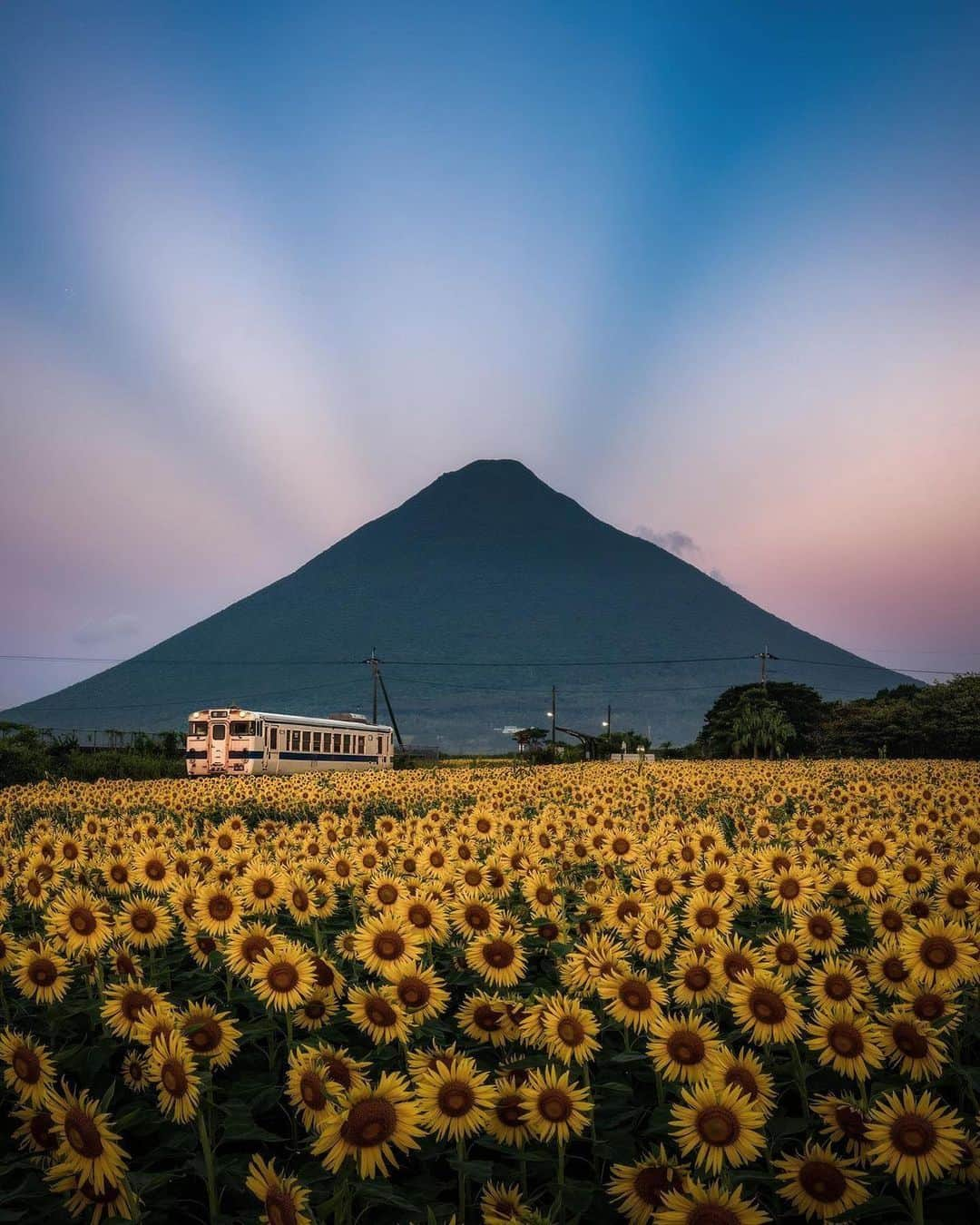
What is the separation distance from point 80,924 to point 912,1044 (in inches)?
163

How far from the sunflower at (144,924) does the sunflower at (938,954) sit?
392 centimetres

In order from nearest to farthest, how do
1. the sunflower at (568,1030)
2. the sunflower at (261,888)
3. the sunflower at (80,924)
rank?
the sunflower at (568,1030) < the sunflower at (80,924) < the sunflower at (261,888)

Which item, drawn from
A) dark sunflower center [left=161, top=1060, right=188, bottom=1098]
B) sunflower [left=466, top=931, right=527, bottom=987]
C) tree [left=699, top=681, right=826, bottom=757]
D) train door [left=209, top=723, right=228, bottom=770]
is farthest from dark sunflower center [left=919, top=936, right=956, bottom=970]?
tree [left=699, top=681, right=826, bottom=757]

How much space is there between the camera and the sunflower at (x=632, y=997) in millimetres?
3908

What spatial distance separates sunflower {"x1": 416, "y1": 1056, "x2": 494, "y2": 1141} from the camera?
2.91 metres

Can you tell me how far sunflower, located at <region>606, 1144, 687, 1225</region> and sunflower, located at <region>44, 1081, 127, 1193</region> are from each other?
1509 millimetres

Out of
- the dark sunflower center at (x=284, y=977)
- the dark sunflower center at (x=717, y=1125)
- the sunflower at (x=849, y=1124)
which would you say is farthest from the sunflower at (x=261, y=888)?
the sunflower at (x=849, y=1124)

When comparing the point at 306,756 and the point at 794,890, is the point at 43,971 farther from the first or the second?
the point at 306,756

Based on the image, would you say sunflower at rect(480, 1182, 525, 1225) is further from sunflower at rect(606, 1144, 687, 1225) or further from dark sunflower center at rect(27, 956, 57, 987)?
dark sunflower center at rect(27, 956, 57, 987)

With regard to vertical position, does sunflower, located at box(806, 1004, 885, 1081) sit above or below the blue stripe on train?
above

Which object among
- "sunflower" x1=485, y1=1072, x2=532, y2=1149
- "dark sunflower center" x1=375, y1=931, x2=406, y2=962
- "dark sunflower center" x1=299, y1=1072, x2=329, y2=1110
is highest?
"dark sunflower center" x1=375, y1=931, x2=406, y2=962

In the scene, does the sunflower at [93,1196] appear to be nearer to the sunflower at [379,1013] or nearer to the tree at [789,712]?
the sunflower at [379,1013]

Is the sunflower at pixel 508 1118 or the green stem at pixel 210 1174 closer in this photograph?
the green stem at pixel 210 1174

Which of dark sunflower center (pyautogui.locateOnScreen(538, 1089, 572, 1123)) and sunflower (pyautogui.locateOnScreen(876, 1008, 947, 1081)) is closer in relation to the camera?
dark sunflower center (pyautogui.locateOnScreen(538, 1089, 572, 1123))
